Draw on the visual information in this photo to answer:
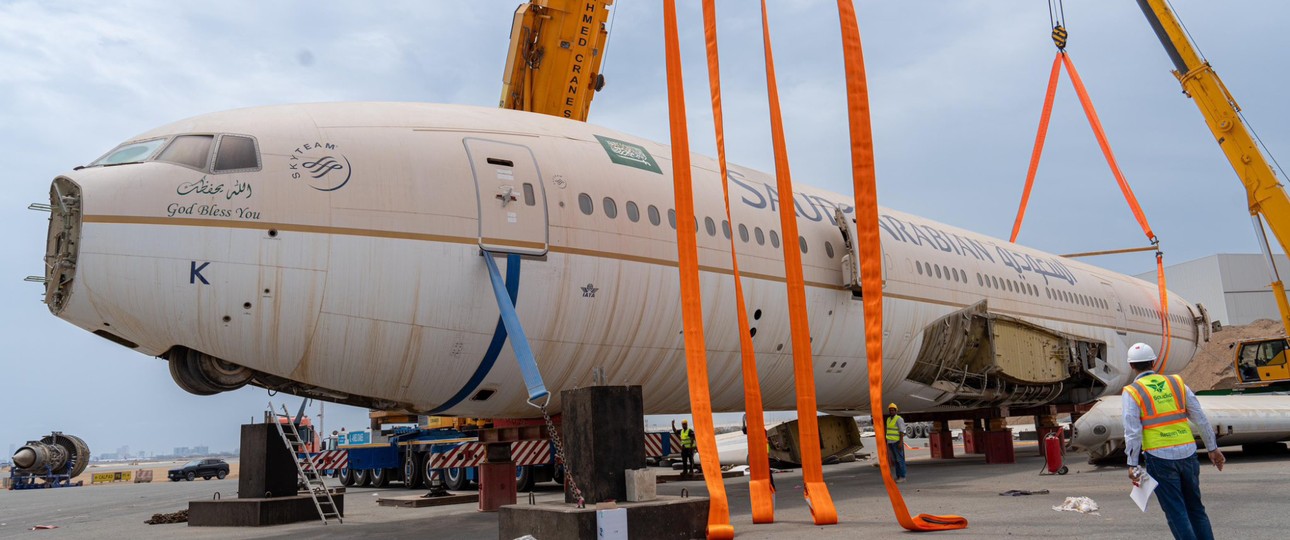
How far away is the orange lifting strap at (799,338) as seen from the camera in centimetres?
877

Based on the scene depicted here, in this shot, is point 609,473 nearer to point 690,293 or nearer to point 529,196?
point 690,293

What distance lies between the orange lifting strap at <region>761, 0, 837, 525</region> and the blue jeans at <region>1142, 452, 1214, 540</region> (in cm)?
347

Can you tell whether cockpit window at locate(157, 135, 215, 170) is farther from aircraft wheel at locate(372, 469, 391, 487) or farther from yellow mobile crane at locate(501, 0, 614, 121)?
aircraft wheel at locate(372, 469, 391, 487)

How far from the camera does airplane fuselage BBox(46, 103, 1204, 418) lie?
764 centimetres

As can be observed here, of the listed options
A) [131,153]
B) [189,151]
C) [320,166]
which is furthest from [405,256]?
[131,153]

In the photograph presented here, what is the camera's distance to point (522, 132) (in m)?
9.91

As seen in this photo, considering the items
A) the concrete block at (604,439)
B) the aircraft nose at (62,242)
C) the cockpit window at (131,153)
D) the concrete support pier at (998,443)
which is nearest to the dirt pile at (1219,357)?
the concrete support pier at (998,443)

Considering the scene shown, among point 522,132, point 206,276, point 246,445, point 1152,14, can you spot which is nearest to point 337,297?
point 206,276

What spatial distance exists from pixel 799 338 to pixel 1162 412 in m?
3.91

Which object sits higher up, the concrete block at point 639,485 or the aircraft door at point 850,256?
the aircraft door at point 850,256

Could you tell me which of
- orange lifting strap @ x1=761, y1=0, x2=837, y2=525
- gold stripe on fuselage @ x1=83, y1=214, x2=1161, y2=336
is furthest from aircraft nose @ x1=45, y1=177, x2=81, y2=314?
orange lifting strap @ x1=761, y1=0, x2=837, y2=525

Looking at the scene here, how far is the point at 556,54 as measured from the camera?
17.6m

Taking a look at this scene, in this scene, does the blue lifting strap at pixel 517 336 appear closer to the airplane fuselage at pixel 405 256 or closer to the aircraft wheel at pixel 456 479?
the airplane fuselage at pixel 405 256

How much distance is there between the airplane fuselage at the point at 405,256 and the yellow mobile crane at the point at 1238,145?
1690cm
